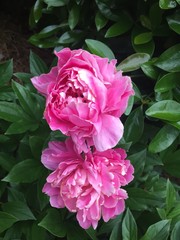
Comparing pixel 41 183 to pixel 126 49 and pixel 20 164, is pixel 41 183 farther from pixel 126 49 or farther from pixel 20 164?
pixel 126 49

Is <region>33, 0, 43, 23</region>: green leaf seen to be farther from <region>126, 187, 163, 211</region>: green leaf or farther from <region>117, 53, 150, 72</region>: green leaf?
<region>126, 187, 163, 211</region>: green leaf

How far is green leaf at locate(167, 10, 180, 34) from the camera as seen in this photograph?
90 centimetres

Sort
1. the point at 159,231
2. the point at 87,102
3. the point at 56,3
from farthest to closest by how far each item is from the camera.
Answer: the point at 56,3 → the point at 159,231 → the point at 87,102

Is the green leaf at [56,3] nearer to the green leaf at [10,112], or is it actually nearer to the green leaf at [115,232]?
the green leaf at [10,112]

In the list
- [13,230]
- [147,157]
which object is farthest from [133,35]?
[13,230]

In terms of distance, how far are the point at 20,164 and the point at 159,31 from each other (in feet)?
1.51

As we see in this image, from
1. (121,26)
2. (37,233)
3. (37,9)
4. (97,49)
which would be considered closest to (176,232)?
(37,233)

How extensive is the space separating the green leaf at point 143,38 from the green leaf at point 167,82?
119mm

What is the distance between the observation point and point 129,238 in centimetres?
80

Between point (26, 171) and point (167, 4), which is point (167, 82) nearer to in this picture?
point (167, 4)

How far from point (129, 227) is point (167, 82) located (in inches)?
12.9

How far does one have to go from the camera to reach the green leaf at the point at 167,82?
895mm

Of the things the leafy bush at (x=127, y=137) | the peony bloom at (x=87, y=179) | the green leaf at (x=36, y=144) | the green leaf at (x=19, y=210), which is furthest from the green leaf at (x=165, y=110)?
the green leaf at (x=19, y=210)

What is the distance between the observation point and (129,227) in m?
0.80
